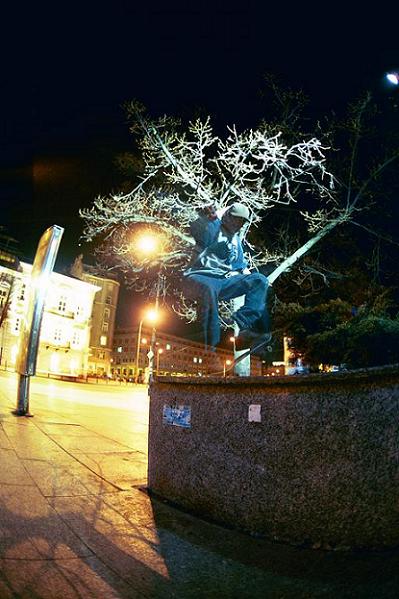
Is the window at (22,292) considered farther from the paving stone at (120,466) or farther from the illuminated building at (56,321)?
the paving stone at (120,466)

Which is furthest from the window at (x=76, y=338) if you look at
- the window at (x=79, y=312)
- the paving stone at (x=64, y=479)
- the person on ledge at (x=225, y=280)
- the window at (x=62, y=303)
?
the person on ledge at (x=225, y=280)

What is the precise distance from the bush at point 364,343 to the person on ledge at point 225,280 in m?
0.91

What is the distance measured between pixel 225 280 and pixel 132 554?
2.86 meters

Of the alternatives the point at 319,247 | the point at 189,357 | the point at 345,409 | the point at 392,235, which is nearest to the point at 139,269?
the point at 319,247

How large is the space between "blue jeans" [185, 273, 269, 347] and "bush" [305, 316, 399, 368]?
3.11ft

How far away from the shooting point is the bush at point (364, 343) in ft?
14.8

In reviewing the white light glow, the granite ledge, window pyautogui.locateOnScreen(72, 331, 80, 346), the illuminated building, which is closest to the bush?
the granite ledge

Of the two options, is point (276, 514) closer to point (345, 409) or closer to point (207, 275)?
point (345, 409)

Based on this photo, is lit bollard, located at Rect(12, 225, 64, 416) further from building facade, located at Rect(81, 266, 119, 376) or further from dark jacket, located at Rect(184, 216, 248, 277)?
building facade, located at Rect(81, 266, 119, 376)

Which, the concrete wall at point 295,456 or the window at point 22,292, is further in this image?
the window at point 22,292

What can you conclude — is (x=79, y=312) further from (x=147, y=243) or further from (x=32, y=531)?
(x=32, y=531)

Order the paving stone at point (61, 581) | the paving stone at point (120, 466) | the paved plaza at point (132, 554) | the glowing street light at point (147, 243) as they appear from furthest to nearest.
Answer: the glowing street light at point (147, 243), the paving stone at point (120, 466), the paved plaza at point (132, 554), the paving stone at point (61, 581)

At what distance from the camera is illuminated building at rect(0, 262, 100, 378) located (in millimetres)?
59475

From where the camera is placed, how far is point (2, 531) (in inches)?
123
